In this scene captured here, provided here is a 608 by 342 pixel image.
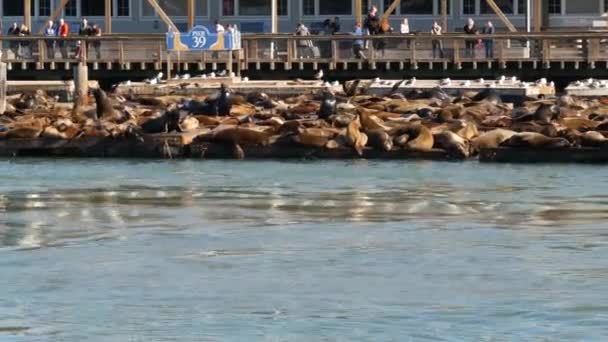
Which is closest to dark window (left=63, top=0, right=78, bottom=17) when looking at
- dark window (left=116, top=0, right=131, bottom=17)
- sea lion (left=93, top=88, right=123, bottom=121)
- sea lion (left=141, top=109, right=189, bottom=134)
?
dark window (left=116, top=0, right=131, bottom=17)

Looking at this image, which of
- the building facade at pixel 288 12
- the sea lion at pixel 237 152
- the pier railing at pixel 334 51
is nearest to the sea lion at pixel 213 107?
the sea lion at pixel 237 152

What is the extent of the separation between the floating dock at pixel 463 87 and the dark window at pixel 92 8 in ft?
50.2

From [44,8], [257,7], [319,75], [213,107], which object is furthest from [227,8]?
[213,107]

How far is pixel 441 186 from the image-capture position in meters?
22.2

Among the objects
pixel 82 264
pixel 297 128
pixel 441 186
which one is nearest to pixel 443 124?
pixel 297 128

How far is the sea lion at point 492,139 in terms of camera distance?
83.8 ft

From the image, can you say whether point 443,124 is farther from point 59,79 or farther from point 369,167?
point 59,79

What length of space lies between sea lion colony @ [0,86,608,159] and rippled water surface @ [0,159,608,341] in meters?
1.44

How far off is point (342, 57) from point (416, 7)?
8.81 meters

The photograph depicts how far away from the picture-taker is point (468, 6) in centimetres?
4847

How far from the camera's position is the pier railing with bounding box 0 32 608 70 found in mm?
39031

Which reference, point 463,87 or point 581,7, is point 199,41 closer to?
point 463,87

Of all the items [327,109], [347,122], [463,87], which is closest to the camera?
[347,122]

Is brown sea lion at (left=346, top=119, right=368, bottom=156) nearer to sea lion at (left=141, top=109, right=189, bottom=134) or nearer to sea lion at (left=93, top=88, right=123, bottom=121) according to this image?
sea lion at (left=141, top=109, right=189, bottom=134)
